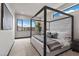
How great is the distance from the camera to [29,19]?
536 centimetres

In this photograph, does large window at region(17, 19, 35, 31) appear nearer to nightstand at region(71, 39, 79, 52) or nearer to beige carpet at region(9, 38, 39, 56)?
beige carpet at region(9, 38, 39, 56)

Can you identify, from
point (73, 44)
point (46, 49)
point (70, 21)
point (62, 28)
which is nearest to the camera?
point (46, 49)

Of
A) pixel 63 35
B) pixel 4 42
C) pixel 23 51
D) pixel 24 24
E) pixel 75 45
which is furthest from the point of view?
pixel 24 24

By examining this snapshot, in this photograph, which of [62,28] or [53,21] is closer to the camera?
[62,28]

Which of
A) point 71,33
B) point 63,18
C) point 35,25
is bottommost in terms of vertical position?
point 71,33

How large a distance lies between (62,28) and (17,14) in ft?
10.2

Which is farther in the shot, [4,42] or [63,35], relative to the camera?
[63,35]

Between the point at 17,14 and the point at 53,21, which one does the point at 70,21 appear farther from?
the point at 17,14

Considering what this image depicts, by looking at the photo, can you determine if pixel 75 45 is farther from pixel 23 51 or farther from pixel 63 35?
pixel 23 51

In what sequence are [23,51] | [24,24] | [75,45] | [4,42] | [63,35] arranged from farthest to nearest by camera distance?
1. [24,24]
2. [63,35]
3. [23,51]
4. [75,45]
5. [4,42]

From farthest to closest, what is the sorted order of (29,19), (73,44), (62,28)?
(29,19) < (62,28) < (73,44)

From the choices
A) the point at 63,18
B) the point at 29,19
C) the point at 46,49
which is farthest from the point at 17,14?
the point at 46,49

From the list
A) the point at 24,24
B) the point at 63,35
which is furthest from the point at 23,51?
the point at 24,24

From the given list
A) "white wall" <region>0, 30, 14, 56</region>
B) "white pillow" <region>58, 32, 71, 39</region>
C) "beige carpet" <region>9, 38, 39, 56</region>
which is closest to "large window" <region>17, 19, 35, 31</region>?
"beige carpet" <region>9, 38, 39, 56</region>
